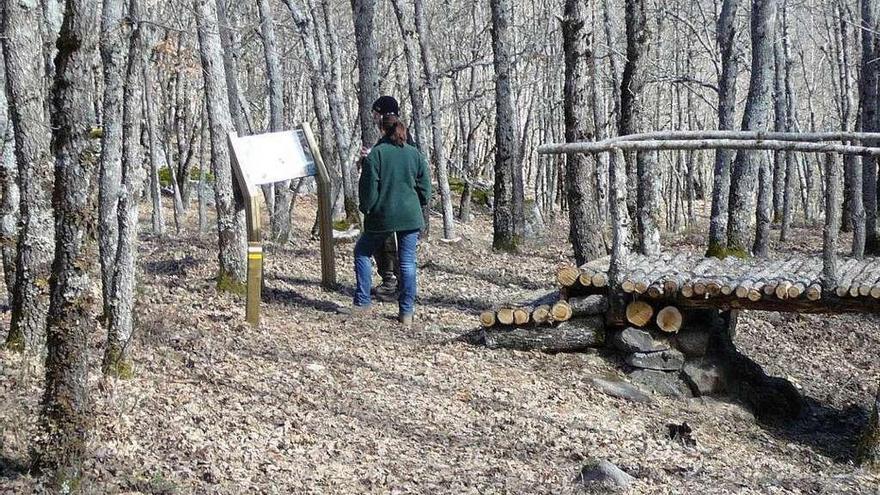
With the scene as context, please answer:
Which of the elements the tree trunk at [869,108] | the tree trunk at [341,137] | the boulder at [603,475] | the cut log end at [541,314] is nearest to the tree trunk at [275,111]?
the tree trunk at [341,137]

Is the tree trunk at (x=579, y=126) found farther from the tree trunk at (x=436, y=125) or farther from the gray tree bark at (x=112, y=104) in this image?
the gray tree bark at (x=112, y=104)

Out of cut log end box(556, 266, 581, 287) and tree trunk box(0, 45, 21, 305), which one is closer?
tree trunk box(0, 45, 21, 305)

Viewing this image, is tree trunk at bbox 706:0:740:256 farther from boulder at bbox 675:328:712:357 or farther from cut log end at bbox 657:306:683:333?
cut log end at bbox 657:306:683:333

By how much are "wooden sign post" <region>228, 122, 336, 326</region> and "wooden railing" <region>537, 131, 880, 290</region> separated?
2443 mm

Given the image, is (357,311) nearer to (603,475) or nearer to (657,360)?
(657,360)

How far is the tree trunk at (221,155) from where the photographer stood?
8.96 m

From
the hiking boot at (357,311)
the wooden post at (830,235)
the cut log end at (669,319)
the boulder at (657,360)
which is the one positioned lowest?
the boulder at (657,360)

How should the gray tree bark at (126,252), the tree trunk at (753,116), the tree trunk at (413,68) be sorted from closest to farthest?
the gray tree bark at (126,252) → the tree trunk at (753,116) → the tree trunk at (413,68)

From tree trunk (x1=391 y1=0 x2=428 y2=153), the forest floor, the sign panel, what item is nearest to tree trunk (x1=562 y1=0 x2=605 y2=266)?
the forest floor

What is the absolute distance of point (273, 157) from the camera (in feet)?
29.1

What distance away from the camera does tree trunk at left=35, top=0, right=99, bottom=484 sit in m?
4.42

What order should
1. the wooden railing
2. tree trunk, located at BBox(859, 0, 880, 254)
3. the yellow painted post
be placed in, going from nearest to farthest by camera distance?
1. the wooden railing
2. the yellow painted post
3. tree trunk, located at BBox(859, 0, 880, 254)

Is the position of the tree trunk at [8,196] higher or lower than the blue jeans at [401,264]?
higher

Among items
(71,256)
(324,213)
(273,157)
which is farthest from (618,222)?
(71,256)
